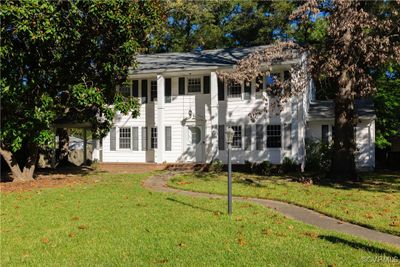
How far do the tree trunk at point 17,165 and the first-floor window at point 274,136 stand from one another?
39.8 feet

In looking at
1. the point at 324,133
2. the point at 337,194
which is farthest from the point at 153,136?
the point at 337,194

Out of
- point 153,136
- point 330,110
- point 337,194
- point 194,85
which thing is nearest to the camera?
point 337,194

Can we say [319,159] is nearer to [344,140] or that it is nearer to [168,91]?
[344,140]

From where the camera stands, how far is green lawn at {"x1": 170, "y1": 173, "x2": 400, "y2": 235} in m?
8.73

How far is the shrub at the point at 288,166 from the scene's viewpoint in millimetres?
19953

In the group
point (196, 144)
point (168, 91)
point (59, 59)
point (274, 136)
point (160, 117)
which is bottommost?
point (196, 144)

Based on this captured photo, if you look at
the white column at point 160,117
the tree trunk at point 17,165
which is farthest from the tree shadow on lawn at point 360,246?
→ the white column at point 160,117

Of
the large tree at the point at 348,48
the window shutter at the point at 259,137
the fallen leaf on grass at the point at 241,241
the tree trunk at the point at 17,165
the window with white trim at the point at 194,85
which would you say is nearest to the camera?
the fallen leaf on grass at the point at 241,241

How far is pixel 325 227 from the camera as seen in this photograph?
25.7 ft

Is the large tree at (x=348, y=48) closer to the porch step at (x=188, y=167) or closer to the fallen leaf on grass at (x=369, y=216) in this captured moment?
the fallen leaf on grass at (x=369, y=216)

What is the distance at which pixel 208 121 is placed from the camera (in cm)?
2238

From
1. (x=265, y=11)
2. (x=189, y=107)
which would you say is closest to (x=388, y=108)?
(x=189, y=107)

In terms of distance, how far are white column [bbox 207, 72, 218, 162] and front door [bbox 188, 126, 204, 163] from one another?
77cm

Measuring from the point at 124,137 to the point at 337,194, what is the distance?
15.3 meters
